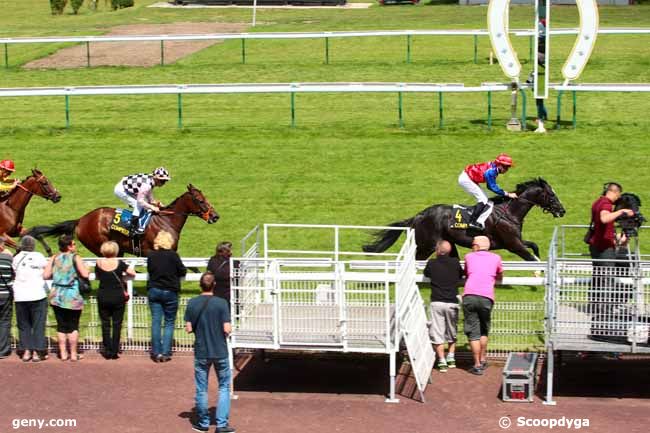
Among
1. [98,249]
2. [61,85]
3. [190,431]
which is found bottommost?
[190,431]

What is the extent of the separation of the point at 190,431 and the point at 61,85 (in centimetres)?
2015

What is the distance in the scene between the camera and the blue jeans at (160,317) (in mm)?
14070

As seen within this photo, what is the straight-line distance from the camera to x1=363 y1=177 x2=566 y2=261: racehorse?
16.9 m

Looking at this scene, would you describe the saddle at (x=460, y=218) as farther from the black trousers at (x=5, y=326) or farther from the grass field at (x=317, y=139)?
the black trousers at (x=5, y=326)

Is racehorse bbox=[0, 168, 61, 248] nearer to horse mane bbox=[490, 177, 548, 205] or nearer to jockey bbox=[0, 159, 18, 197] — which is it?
jockey bbox=[0, 159, 18, 197]

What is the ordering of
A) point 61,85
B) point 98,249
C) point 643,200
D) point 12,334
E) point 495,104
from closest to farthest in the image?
point 12,334, point 98,249, point 643,200, point 495,104, point 61,85

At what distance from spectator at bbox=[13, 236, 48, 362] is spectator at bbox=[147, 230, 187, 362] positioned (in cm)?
120

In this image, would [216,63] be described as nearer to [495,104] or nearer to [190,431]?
[495,104]

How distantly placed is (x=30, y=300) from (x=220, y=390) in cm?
326

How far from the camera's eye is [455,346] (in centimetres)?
Result: 1434

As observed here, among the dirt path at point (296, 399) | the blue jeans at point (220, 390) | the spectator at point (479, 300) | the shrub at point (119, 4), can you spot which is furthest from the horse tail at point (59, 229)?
the shrub at point (119, 4)

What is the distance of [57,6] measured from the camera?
173ft

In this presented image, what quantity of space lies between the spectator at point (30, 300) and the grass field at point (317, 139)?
439cm

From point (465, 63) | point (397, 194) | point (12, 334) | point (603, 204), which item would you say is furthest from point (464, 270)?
point (465, 63)
